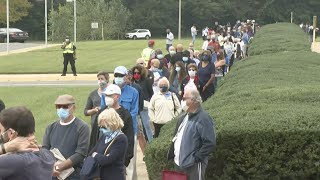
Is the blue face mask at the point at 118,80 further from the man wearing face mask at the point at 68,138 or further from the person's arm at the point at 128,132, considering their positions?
the man wearing face mask at the point at 68,138

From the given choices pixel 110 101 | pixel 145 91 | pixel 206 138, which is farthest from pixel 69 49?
pixel 206 138

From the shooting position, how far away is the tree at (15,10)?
268ft

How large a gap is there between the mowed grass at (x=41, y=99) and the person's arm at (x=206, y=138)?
8.48 m

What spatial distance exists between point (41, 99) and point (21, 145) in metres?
17.6

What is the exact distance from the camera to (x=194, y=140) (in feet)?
26.3

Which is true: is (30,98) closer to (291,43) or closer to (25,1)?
(291,43)

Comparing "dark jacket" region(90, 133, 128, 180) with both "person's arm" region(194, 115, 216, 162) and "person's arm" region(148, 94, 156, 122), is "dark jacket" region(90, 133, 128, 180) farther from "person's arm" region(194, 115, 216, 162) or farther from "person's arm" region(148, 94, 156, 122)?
"person's arm" region(148, 94, 156, 122)

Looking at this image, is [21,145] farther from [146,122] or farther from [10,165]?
[146,122]

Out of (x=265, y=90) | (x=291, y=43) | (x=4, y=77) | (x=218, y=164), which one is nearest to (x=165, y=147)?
(x=218, y=164)

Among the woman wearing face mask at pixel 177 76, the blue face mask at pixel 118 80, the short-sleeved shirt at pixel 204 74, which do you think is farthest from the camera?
the short-sleeved shirt at pixel 204 74

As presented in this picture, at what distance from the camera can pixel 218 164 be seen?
883cm

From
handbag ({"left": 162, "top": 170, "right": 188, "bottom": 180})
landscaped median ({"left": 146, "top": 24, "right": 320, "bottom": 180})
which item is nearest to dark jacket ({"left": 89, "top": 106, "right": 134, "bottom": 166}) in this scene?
landscaped median ({"left": 146, "top": 24, "right": 320, "bottom": 180})

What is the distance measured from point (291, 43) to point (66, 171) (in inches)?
836

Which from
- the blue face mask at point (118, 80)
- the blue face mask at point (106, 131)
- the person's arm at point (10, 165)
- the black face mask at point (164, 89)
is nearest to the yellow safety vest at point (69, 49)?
the black face mask at point (164, 89)
